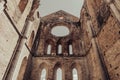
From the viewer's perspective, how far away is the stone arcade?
6.69 metres

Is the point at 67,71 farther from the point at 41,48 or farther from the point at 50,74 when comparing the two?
the point at 41,48

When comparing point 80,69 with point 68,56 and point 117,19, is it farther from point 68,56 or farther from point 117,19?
point 117,19

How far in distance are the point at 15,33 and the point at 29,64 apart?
141 inches

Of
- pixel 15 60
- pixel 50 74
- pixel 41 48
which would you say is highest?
pixel 41 48

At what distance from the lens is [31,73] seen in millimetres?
10281

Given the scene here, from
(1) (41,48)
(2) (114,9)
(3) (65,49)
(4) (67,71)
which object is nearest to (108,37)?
(2) (114,9)

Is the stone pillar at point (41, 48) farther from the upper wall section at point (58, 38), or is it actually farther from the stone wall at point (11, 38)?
the stone wall at point (11, 38)

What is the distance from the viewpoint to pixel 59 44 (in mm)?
12734

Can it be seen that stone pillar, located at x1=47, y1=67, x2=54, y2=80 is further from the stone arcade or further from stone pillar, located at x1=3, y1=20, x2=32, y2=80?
stone pillar, located at x1=3, y1=20, x2=32, y2=80

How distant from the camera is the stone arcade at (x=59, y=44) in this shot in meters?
6.69

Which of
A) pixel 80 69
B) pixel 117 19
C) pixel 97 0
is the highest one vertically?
pixel 97 0

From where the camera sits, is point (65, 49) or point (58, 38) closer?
point (65, 49)

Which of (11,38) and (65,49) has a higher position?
(65,49)

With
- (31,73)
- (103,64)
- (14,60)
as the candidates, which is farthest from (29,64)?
(103,64)
